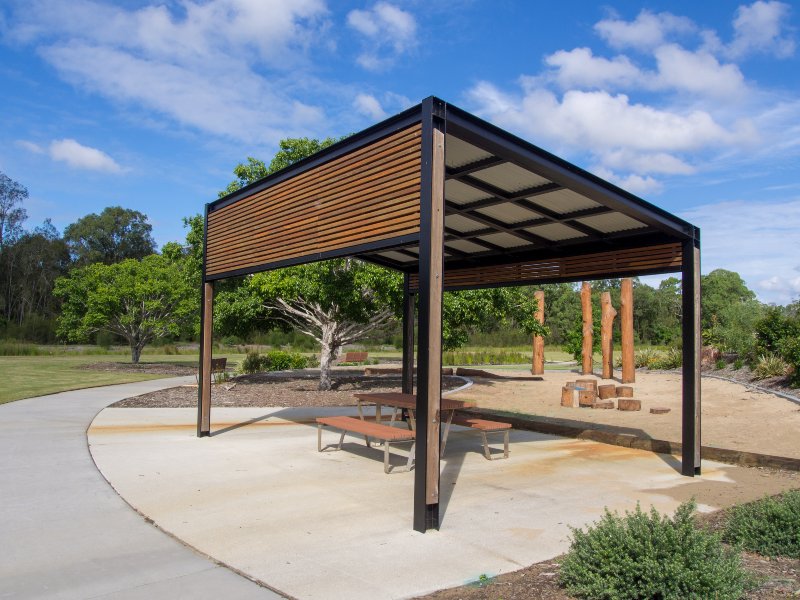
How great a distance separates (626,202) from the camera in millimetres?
7301

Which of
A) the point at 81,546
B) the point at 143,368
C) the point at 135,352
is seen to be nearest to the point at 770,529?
the point at 81,546

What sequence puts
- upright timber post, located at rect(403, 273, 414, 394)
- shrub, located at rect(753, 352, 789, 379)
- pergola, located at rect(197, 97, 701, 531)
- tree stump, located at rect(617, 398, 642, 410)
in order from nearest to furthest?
pergola, located at rect(197, 97, 701, 531), upright timber post, located at rect(403, 273, 414, 394), tree stump, located at rect(617, 398, 642, 410), shrub, located at rect(753, 352, 789, 379)

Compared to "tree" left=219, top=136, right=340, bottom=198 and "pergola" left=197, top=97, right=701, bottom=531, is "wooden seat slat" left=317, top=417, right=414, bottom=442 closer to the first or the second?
"pergola" left=197, top=97, right=701, bottom=531

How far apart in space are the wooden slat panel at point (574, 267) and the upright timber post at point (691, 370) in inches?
19.7

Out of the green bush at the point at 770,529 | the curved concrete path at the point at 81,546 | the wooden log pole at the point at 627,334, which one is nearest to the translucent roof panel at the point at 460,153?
the green bush at the point at 770,529

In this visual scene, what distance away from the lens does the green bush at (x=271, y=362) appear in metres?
23.6

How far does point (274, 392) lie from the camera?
16562mm

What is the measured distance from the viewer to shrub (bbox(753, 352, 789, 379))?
17500mm

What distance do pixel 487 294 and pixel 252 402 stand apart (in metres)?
6.48

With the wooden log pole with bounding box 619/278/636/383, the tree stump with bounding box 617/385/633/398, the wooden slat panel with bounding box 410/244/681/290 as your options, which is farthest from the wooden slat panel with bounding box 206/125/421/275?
the wooden log pole with bounding box 619/278/636/383

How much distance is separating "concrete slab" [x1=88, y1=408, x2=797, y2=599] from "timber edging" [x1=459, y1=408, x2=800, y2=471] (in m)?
0.25

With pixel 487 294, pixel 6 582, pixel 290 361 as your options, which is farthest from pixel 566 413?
pixel 290 361

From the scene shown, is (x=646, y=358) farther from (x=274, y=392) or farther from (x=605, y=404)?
(x=274, y=392)

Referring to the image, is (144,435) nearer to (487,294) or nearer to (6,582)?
(6,582)
